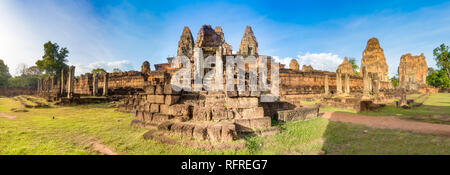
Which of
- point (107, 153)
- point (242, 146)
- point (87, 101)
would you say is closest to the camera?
point (107, 153)

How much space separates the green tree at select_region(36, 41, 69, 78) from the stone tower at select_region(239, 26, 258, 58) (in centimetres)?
2947

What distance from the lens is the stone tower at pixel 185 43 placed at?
97.6ft

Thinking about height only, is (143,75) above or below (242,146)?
above

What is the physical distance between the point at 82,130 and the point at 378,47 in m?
68.3


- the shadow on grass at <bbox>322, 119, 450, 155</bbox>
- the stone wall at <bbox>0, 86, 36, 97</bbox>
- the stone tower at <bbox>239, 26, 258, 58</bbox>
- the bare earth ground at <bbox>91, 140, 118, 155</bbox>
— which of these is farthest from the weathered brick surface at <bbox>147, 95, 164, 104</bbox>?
the stone wall at <bbox>0, 86, 36, 97</bbox>

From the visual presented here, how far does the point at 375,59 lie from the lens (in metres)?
49.4

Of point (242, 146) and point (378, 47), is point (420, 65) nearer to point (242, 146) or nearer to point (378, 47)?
point (378, 47)

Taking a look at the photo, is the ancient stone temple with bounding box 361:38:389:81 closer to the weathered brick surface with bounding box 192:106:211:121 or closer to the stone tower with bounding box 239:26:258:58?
the stone tower with bounding box 239:26:258:58

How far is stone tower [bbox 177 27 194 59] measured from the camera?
2975cm

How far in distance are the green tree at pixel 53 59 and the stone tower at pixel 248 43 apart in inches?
1160

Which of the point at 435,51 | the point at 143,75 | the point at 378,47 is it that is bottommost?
the point at 143,75

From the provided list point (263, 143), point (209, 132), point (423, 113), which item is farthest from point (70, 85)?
point (423, 113)

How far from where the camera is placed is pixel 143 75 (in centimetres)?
2002
